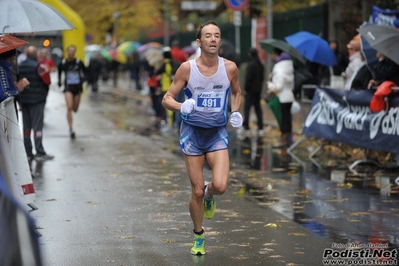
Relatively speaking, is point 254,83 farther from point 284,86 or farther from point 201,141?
point 201,141

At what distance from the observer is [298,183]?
1307cm

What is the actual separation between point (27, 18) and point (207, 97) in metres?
4.08

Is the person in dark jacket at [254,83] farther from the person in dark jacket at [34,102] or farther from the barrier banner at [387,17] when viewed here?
the person in dark jacket at [34,102]

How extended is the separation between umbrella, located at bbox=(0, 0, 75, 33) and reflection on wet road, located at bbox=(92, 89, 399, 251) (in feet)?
10.6

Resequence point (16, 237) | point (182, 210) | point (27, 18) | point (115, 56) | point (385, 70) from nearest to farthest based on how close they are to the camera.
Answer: point (16, 237) → point (182, 210) → point (27, 18) → point (385, 70) → point (115, 56)

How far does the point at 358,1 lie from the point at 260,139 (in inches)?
282

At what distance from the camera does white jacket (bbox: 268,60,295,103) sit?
1942 cm

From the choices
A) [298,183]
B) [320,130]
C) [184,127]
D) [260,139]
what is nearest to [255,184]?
[298,183]

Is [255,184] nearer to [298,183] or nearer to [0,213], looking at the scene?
[298,183]

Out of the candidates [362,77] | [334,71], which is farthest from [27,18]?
[334,71]

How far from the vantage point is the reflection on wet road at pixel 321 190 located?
951 centimetres

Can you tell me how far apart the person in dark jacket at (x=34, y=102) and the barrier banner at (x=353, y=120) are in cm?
454

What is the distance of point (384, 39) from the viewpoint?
45.1 feet

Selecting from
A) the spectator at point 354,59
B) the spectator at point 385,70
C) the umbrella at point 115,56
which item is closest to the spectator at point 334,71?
the spectator at point 354,59
